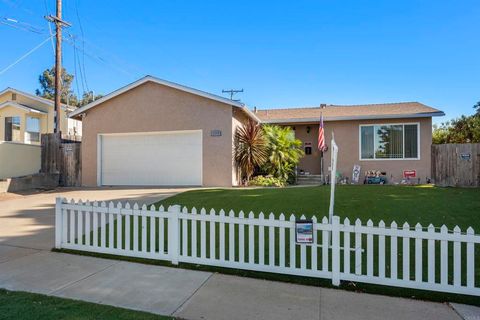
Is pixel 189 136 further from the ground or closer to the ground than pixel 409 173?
further from the ground

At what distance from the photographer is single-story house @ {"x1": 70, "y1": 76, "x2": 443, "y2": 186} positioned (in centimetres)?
1502

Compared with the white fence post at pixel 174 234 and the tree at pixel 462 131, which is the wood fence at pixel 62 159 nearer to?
the white fence post at pixel 174 234

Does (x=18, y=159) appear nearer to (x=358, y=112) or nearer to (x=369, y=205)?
(x=369, y=205)

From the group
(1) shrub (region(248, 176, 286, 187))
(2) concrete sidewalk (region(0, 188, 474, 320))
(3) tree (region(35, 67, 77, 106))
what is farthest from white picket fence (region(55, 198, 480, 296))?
(3) tree (region(35, 67, 77, 106))

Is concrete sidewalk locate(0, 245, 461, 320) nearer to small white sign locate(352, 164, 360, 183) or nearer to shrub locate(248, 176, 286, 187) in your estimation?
shrub locate(248, 176, 286, 187)

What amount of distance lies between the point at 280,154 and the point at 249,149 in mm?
1574

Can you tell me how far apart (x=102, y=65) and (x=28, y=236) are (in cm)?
2069

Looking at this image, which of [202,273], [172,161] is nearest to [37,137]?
[172,161]

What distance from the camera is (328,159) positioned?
1711 centimetres

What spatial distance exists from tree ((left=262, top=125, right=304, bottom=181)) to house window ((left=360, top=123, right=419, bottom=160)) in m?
3.42

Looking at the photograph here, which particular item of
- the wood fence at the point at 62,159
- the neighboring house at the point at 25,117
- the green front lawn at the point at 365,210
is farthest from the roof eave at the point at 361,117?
the neighboring house at the point at 25,117

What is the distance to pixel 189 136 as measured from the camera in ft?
51.0

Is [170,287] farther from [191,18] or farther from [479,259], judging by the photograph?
[191,18]

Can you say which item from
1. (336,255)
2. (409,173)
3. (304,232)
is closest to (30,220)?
(304,232)
